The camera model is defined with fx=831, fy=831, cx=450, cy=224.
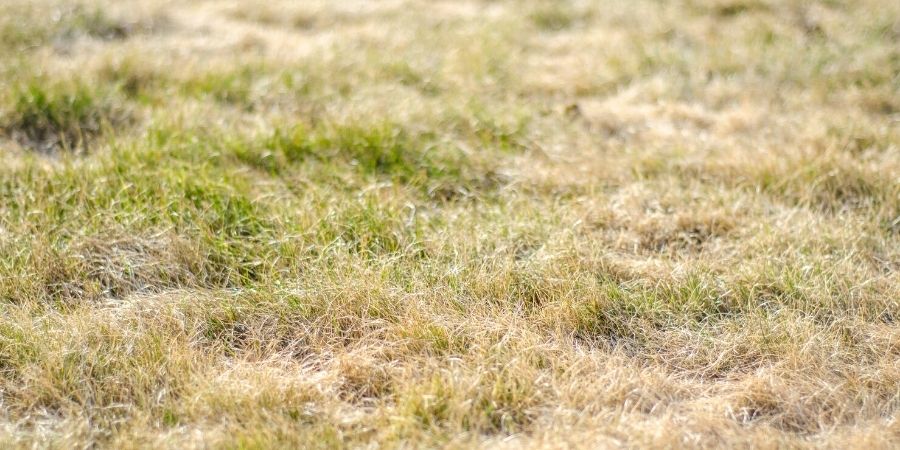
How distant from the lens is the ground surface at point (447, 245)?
2572 millimetres

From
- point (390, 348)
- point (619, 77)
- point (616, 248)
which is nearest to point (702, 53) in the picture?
point (619, 77)

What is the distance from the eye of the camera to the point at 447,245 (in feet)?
11.1

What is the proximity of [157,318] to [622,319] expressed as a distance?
1.66 meters

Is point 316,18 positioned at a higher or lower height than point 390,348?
higher

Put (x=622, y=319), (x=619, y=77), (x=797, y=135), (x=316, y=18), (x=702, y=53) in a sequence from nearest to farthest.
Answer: (x=622, y=319)
(x=797, y=135)
(x=619, y=77)
(x=702, y=53)
(x=316, y=18)

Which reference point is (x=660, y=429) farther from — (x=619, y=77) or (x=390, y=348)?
(x=619, y=77)

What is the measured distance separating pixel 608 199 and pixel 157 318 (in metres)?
2.05

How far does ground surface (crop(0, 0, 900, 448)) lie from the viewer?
2.57m

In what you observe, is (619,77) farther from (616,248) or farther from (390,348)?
(390,348)

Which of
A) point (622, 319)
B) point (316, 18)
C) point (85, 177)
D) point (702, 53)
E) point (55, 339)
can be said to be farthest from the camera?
point (316, 18)

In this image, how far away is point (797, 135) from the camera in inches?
177

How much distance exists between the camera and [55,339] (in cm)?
278

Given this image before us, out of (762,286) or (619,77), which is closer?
(762,286)

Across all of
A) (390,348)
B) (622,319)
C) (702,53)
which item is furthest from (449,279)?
(702,53)
